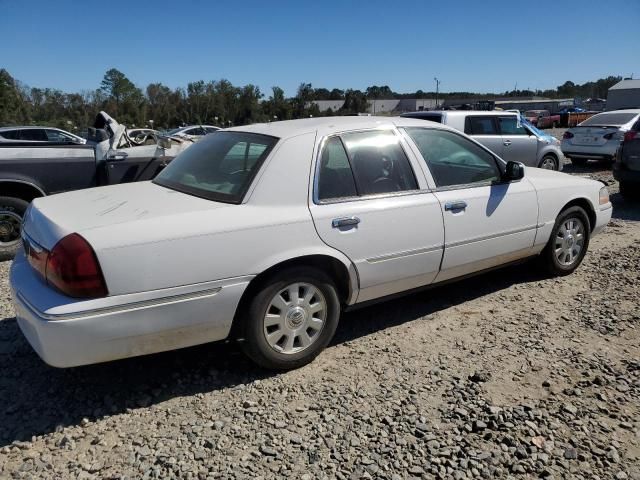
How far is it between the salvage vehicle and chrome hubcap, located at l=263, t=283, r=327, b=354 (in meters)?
3.71

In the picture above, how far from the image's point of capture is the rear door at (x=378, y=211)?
330 centimetres

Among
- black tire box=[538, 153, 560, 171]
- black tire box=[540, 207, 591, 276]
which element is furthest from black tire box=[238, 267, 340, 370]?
black tire box=[538, 153, 560, 171]

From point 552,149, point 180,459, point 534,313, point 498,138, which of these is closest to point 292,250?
point 180,459

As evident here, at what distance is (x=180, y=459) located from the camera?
2521mm

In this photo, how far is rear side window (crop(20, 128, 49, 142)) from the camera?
15195 millimetres

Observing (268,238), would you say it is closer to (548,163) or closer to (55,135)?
(548,163)

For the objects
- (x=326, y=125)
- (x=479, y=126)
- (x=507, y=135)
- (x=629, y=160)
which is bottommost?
(x=629, y=160)

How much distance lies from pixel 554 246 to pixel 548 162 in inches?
306

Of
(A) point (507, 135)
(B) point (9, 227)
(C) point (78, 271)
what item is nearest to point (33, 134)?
(B) point (9, 227)

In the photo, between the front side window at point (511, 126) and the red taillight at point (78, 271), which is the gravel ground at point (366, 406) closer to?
the red taillight at point (78, 271)

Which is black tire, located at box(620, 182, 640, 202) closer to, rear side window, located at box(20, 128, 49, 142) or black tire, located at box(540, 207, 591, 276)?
black tire, located at box(540, 207, 591, 276)

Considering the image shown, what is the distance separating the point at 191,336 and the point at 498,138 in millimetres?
9511

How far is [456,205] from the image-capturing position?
3.83 metres

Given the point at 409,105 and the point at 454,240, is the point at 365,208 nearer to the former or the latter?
the point at 454,240
